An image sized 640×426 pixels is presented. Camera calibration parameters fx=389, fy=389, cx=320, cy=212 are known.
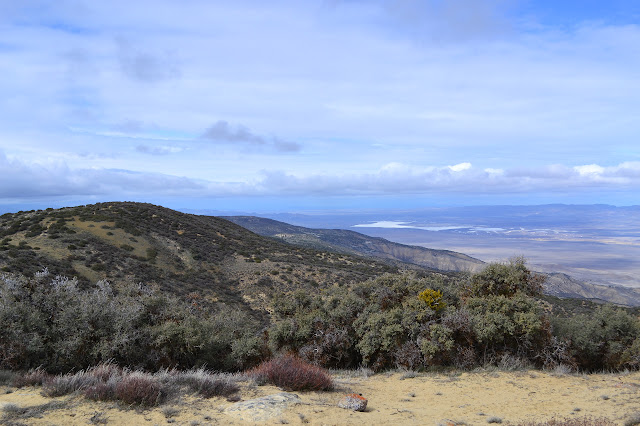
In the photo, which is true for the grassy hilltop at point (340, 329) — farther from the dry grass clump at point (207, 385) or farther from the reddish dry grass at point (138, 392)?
the reddish dry grass at point (138, 392)

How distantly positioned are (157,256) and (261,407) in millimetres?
26122

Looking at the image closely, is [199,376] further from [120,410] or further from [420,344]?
[420,344]

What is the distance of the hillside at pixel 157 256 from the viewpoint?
24.1m

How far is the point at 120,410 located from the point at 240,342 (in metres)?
5.37

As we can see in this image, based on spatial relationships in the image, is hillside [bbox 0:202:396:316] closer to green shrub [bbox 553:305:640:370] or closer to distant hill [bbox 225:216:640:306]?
green shrub [bbox 553:305:640:370]

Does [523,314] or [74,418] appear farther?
[523,314]

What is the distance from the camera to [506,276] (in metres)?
13.7

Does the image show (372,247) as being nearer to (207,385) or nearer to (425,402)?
(425,402)

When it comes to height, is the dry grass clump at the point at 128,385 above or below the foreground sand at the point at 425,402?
above

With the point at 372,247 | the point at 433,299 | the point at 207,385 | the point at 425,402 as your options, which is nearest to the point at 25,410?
the point at 207,385

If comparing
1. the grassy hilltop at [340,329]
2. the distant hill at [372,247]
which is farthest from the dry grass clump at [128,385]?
the distant hill at [372,247]

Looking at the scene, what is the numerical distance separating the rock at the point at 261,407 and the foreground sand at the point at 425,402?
145 mm

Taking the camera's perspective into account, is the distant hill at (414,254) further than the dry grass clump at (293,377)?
Yes

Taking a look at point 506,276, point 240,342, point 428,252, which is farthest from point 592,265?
point 240,342
